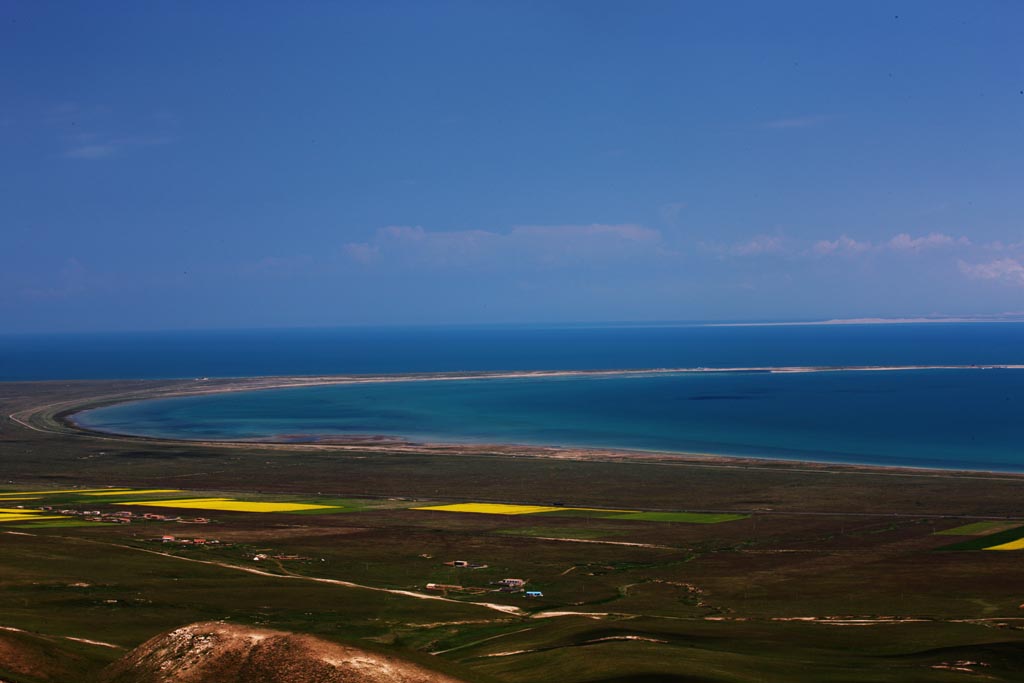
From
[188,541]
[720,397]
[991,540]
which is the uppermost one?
[720,397]

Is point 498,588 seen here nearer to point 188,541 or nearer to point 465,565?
point 465,565

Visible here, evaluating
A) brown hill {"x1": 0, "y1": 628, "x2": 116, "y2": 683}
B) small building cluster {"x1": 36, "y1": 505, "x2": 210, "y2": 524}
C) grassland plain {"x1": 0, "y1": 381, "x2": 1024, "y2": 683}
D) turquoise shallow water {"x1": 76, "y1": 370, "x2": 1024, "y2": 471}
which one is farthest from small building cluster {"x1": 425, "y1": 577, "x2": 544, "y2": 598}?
turquoise shallow water {"x1": 76, "y1": 370, "x2": 1024, "y2": 471}

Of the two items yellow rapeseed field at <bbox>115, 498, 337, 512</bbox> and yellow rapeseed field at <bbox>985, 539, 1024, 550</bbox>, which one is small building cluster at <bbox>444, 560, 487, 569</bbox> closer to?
yellow rapeseed field at <bbox>115, 498, 337, 512</bbox>

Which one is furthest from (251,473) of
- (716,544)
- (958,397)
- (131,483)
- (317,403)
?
(958,397)

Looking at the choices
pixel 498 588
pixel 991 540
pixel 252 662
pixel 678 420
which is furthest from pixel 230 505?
pixel 678 420

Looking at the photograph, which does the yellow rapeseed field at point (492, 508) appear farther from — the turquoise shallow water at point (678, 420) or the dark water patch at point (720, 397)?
the dark water patch at point (720, 397)
